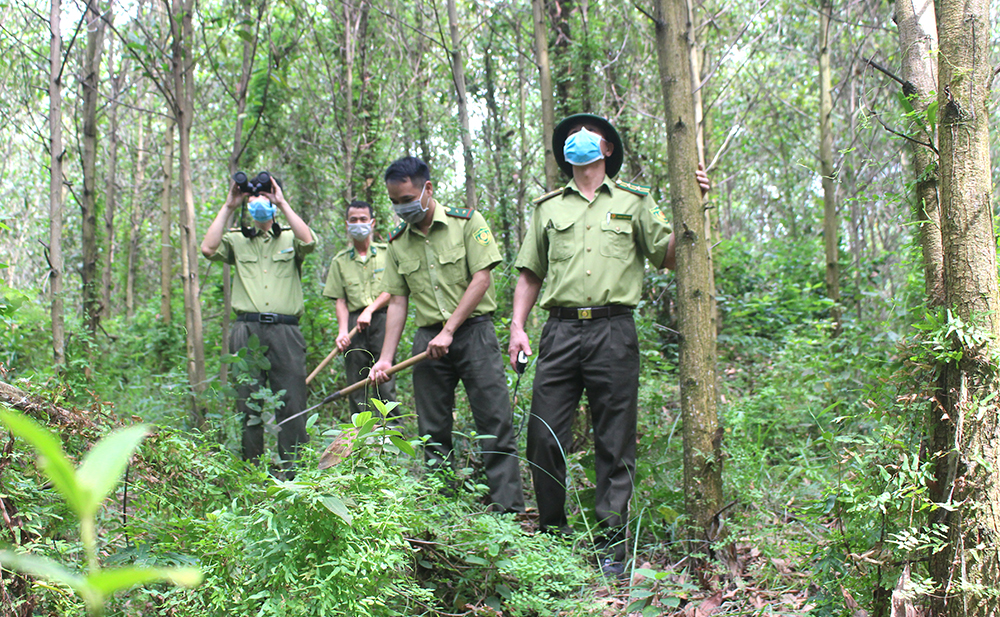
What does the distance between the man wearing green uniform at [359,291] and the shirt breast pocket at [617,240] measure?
9.09ft

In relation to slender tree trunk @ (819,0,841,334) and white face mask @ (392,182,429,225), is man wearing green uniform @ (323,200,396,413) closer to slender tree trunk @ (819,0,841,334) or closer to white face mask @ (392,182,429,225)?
white face mask @ (392,182,429,225)

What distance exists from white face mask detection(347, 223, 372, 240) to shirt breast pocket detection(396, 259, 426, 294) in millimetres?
1817

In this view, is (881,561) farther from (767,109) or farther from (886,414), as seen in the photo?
(767,109)

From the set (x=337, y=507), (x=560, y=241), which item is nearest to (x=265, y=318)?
(x=560, y=241)

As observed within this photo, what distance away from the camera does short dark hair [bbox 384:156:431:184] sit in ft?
13.1

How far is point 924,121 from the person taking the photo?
2.12 meters

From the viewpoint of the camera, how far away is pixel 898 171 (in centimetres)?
240

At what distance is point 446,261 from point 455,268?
0.07m

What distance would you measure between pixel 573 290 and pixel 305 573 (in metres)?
2.02

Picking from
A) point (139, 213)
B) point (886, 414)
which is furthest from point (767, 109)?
point (139, 213)

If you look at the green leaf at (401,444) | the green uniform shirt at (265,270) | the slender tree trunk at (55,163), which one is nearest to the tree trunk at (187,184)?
the green uniform shirt at (265,270)

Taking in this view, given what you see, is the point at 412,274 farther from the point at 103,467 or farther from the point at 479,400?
the point at 103,467

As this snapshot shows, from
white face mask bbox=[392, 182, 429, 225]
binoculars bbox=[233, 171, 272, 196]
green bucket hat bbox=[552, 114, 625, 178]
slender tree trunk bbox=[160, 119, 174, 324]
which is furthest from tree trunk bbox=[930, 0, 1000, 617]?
slender tree trunk bbox=[160, 119, 174, 324]

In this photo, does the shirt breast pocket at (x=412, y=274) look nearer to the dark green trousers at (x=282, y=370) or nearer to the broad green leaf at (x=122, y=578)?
the dark green trousers at (x=282, y=370)
